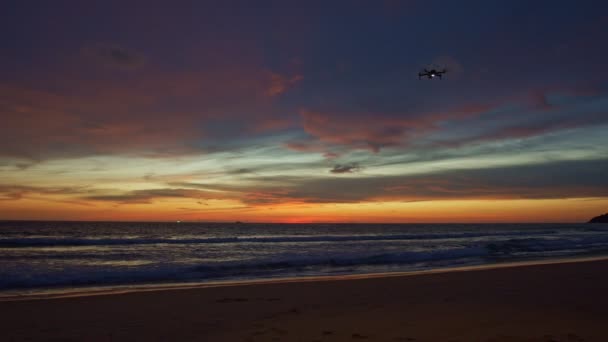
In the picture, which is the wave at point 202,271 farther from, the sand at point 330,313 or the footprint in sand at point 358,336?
the footprint in sand at point 358,336

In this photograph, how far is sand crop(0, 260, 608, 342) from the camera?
6488mm

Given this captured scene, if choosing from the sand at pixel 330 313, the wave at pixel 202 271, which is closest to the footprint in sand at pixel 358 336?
the sand at pixel 330 313

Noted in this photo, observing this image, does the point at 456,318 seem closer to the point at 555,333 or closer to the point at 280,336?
the point at 555,333

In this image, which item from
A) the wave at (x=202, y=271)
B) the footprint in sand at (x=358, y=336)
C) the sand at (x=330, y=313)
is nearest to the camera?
the footprint in sand at (x=358, y=336)

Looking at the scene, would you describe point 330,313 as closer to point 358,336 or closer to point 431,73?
point 358,336

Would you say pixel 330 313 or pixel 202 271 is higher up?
pixel 330 313

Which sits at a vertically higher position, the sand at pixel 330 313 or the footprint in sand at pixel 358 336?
the footprint in sand at pixel 358 336

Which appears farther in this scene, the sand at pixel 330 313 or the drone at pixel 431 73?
the drone at pixel 431 73

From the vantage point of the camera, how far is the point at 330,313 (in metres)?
8.01

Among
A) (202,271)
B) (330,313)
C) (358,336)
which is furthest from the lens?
(202,271)

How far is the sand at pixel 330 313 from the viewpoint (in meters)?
6.49

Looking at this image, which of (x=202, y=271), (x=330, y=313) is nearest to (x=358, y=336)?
(x=330, y=313)

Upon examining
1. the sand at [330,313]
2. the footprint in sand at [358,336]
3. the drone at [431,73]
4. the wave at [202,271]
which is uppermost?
the drone at [431,73]

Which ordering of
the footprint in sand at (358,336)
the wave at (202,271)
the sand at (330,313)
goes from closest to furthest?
the footprint in sand at (358,336)
the sand at (330,313)
the wave at (202,271)
